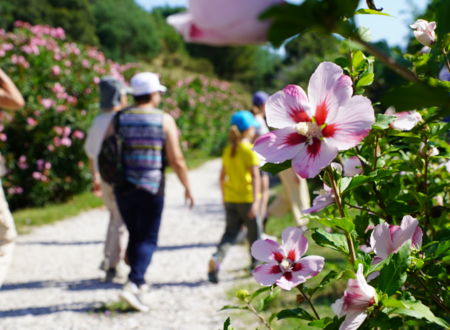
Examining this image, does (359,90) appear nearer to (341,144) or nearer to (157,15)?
(341,144)

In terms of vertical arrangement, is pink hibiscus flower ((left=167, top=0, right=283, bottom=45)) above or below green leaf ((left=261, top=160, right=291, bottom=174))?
above

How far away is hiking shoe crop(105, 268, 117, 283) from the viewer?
4.48 m

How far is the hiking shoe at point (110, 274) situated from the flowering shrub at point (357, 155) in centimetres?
337

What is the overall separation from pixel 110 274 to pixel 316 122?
3.88m

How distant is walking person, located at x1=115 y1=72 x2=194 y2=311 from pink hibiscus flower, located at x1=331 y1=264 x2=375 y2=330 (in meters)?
2.73

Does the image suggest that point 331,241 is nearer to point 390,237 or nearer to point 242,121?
point 390,237

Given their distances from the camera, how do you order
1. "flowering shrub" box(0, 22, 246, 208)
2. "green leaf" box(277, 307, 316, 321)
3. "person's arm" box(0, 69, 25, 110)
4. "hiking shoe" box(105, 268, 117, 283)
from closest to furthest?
"green leaf" box(277, 307, 316, 321) → "person's arm" box(0, 69, 25, 110) → "hiking shoe" box(105, 268, 117, 283) → "flowering shrub" box(0, 22, 246, 208)

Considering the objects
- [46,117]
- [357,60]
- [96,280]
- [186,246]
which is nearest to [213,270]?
[96,280]

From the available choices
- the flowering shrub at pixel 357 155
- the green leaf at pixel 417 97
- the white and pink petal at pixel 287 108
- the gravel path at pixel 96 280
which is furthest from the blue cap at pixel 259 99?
the green leaf at pixel 417 97

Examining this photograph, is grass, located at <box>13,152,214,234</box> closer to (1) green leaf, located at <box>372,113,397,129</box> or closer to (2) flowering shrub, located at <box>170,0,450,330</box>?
(2) flowering shrub, located at <box>170,0,450,330</box>

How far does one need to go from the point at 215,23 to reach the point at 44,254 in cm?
551

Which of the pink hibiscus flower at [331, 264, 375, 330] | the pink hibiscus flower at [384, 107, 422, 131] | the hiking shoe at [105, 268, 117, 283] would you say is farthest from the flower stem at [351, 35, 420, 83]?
the hiking shoe at [105, 268, 117, 283]

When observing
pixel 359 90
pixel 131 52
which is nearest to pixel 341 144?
pixel 359 90

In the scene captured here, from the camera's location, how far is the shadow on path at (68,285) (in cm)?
438
